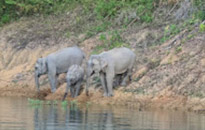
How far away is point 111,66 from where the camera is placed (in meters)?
27.0

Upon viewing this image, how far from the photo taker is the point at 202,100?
2403cm

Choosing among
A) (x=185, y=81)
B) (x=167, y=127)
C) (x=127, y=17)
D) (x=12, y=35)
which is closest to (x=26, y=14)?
(x=12, y=35)

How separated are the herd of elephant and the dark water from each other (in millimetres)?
2517

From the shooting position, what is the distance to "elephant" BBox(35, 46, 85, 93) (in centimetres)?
2923

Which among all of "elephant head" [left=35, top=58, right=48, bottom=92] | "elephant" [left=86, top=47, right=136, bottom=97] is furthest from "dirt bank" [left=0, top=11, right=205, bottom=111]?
"elephant head" [left=35, top=58, right=48, bottom=92]

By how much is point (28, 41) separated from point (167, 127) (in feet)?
52.0

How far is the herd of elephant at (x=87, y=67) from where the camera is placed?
26.9 meters

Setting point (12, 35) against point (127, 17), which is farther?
point (12, 35)

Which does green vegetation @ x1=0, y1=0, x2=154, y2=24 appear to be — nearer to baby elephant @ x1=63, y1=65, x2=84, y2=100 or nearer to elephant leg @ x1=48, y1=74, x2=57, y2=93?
elephant leg @ x1=48, y1=74, x2=57, y2=93

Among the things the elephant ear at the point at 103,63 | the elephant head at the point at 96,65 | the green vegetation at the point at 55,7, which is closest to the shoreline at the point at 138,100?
the elephant head at the point at 96,65

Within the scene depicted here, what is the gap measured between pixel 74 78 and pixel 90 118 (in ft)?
23.4

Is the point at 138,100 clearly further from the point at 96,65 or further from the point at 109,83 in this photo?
the point at 96,65

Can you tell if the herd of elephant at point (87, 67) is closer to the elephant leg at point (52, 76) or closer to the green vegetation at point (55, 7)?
the elephant leg at point (52, 76)

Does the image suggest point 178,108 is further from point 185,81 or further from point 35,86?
point 35,86
